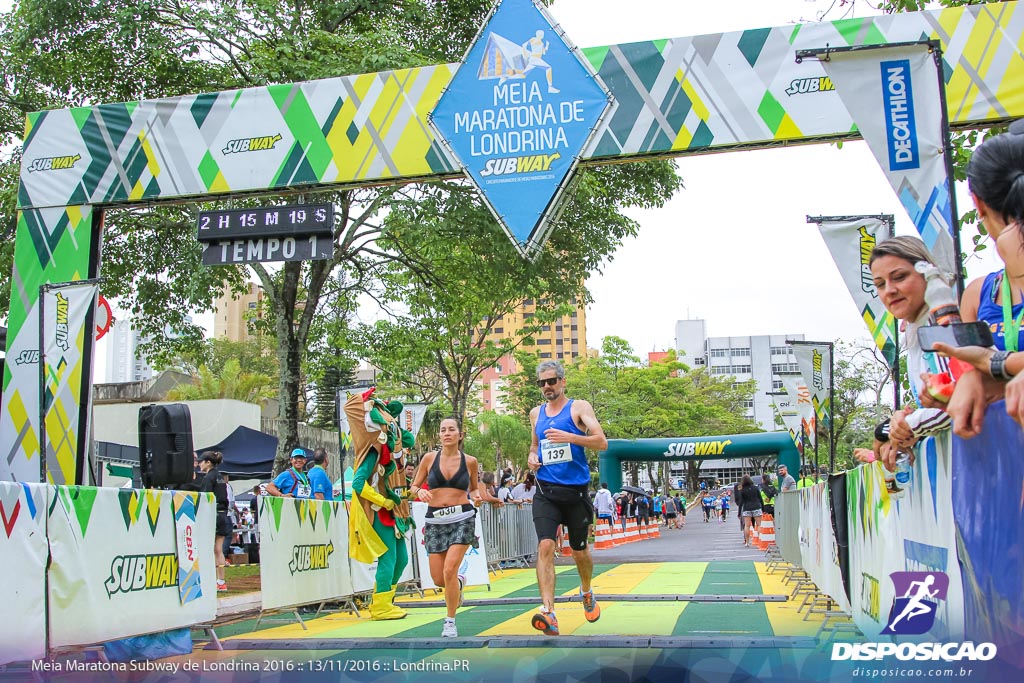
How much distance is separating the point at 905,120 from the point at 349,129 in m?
5.02

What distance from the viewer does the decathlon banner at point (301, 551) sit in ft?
26.0

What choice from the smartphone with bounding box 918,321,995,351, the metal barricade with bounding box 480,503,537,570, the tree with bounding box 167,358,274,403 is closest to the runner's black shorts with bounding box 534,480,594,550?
the smartphone with bounding box 918,321,995,351

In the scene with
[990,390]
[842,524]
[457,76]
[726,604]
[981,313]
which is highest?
[457,76]

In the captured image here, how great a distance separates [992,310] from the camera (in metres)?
3.20

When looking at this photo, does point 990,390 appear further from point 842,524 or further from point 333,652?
point 333,652

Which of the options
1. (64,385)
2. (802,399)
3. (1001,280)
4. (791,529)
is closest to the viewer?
(1001,280)

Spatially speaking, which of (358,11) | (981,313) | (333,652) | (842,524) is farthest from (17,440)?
(358,11)

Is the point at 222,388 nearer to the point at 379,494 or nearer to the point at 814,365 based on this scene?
the point at 814,365

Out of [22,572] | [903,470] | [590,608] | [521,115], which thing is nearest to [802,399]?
[521,115]

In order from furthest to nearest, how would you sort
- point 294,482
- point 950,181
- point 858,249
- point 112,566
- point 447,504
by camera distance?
point 294,482
point 858,249
point 447,504
point 112,566
point 950,181

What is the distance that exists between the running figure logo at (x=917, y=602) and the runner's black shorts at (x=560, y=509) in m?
2.90

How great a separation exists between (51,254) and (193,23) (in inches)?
281

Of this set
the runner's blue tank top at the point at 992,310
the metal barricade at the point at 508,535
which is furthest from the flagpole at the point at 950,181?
the metal barricade at the point at 508,535

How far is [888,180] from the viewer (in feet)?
20.5
